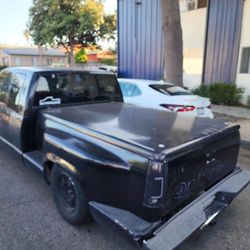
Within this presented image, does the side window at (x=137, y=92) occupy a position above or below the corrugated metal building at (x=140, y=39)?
below

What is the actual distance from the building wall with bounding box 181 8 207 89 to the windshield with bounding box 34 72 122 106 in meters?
8.72

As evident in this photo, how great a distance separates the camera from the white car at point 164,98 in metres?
5.78

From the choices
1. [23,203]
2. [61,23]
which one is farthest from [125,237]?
[61,23]

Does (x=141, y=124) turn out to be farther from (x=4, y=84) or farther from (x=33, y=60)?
(x=33, y=60)

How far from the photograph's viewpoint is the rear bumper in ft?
6.65

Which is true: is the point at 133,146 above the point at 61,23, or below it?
below

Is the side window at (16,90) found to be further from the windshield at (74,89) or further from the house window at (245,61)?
the house window at (245,61)

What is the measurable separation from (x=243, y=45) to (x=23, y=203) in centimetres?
1020

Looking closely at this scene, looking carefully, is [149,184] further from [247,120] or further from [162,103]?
[247,120]

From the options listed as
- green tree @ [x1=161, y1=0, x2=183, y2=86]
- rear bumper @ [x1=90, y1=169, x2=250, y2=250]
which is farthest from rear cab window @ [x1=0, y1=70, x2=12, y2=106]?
green tree @ [x1=161, y1=0, x2=183, y2=86]

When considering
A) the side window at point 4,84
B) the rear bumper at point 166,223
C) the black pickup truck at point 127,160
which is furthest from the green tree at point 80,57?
the rear bumper at point 166,223

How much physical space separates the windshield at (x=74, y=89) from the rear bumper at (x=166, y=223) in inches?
76.6

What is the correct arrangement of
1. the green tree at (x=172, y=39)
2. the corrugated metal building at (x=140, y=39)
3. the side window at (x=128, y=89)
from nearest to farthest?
the side window at (x=128, y=89) < the green tree at (x=172, y=39) < the corrugated metal building at (x=140, y=39)

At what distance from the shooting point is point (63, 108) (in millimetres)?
3764
